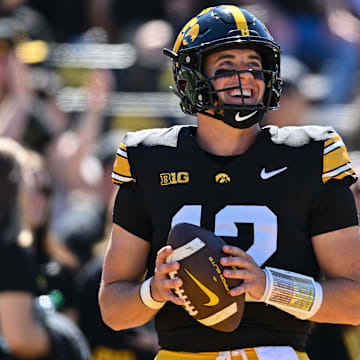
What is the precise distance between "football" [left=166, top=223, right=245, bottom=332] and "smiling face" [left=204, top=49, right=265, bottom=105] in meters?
0.47

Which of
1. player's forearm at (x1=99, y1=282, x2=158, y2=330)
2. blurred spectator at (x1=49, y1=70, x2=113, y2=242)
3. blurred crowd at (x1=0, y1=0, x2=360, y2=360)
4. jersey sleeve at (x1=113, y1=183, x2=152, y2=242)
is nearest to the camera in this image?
player's forearm at (x1=99, y1=282, x2=158, y2=330)

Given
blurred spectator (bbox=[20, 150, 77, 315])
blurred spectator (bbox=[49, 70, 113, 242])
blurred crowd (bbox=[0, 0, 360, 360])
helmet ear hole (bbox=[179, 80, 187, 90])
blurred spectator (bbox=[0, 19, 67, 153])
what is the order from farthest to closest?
blurred spectator (bbox=[0, 19, 67, 153]) → blurred spectator (bbox=[49, 70, 113, 242]) → blurred spectator (bbox=[20, 150, 77, 315]) → blurred crowd (bbox=[0, 0, 360, 360]) → helmet ear hole (bbox=[179, 80, 187, 90])

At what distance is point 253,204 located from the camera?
2527 mm

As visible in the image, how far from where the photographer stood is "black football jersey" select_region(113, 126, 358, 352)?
2.49 meters

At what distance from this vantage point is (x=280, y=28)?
285 inches

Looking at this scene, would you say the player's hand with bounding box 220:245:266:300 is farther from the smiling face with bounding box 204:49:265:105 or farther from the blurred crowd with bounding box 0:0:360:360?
the blurred crowd with bounding box 0:0:360:360

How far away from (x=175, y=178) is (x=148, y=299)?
15.5 inches

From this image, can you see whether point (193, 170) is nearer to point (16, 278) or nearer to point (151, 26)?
point (16, 278)

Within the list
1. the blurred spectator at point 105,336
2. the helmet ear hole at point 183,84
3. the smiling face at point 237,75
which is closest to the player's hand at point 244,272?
the smiling face at point 237,75

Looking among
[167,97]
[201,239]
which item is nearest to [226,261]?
[201,239]

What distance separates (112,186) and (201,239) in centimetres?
401

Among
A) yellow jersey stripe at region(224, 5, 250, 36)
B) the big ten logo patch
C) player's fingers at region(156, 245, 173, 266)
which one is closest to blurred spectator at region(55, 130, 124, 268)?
the big ten logo patch

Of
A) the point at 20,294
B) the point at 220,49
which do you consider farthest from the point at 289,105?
the point at 220,49

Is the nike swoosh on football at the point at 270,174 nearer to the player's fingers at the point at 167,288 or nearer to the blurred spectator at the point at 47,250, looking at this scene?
the player's fingers at the point at 167,288
